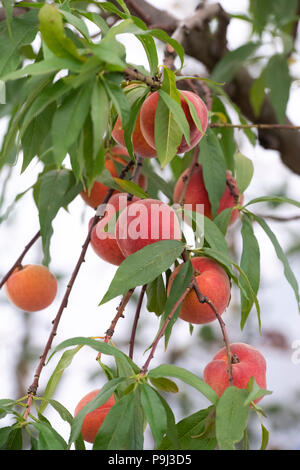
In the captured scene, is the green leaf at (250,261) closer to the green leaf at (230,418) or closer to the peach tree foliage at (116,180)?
the peach tree foliage at (116,180)

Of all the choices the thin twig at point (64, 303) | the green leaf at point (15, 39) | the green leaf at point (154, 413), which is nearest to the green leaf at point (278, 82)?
the thin twig at point (64, 303)

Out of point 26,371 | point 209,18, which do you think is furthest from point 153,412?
point 26,371

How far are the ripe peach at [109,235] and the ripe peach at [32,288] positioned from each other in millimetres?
126

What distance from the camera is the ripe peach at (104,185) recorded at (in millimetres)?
681

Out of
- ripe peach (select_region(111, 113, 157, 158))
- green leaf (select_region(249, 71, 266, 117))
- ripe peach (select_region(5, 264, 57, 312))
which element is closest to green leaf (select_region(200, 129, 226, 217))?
ripe peach (select_region(111, 113, 157, 158))

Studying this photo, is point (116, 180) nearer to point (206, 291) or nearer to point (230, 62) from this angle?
point (206, 291)

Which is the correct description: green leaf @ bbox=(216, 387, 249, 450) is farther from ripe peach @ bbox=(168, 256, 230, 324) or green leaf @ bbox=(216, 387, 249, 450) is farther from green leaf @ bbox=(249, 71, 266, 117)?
green leaf @ bbox=(249, 71, 266, 117)

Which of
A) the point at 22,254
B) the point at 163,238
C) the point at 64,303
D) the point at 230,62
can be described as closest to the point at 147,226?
the point at 163,238

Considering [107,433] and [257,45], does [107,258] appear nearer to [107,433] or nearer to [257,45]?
[107,433]

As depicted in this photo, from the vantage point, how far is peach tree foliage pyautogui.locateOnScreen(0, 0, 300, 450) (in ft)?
1.21

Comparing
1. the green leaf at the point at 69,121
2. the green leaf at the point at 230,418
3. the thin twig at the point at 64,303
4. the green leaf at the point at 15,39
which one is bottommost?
the green leaf at the point at 230,418

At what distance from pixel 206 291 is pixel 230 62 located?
55 cm

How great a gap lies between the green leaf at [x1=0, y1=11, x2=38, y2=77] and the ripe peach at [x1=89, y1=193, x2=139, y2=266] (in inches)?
6.5
